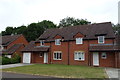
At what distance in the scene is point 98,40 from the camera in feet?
88.5

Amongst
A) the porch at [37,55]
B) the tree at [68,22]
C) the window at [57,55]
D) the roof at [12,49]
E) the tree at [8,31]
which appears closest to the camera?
the window at [57,55]

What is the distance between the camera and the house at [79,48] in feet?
84.4

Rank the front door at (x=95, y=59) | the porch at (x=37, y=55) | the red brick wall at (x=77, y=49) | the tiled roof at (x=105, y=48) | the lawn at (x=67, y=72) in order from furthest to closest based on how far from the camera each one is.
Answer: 1. the porch at (x=37, y=55)
2. the front door at (x=95, y=59)
3. the red brick wall at (x=77, y=49)
4. the tiled roof at (x=105, y=48)
5. the lawn at (x=67, y=72)

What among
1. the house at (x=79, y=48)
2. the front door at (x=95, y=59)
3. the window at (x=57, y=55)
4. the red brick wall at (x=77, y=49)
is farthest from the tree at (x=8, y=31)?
the front door at (x=95, y=59)

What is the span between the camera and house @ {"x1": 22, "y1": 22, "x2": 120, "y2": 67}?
25712 millimetres

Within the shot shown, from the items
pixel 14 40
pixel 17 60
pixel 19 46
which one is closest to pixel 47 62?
pixel 17 60

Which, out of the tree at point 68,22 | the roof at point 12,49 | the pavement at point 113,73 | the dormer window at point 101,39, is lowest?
the pavement at point 113,73

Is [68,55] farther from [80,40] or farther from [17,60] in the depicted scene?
[17,60]

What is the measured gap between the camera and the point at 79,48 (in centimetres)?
2884

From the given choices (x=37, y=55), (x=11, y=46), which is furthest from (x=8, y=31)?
(x=37, y=55)

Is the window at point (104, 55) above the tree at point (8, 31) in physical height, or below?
below

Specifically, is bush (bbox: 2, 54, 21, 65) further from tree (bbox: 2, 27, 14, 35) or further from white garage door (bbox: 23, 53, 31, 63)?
tree (bbox: 2, 27, 14, 35)

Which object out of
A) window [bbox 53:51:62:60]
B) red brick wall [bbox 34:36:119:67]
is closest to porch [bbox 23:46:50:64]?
red brick wall [bbox 34:36:119:67]

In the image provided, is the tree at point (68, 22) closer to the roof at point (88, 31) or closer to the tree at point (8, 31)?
the tree at point (8, 31)
